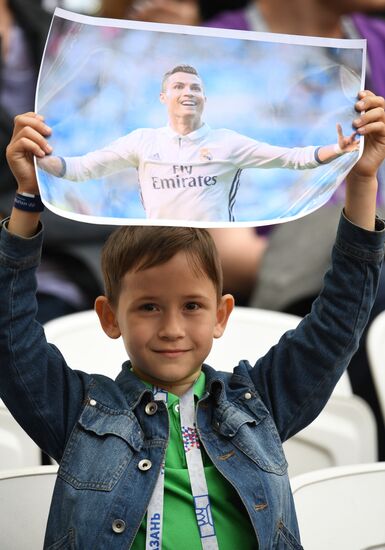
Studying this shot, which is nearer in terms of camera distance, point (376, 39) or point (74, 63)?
point (74, 63)

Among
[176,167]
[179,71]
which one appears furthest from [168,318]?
[179,71]

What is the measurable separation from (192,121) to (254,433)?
40cm

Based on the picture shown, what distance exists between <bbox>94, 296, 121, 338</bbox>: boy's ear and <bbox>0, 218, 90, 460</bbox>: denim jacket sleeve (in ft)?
0.34

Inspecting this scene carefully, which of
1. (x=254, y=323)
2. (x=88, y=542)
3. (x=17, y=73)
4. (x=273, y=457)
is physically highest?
(x=17, y=73)

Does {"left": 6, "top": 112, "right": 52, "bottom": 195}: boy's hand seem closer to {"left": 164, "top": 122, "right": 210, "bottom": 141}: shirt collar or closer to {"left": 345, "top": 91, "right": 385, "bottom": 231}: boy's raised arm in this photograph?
{"left": 164, "top": 122, "right": 210, "bottom": 141}: shirt collar

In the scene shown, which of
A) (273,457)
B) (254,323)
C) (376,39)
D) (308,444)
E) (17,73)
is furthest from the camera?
(376,39)

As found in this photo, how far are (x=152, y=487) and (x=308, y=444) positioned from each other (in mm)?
926

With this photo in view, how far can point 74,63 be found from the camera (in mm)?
1306

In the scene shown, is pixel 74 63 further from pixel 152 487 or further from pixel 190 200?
pixel 152 487

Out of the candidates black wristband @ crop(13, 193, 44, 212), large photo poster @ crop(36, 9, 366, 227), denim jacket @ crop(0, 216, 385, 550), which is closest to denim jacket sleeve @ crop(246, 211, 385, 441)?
denim jacket @ crop(0, 216, 385, 550)

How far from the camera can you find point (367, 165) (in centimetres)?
138

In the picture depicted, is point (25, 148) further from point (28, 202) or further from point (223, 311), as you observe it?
point (223, 311)

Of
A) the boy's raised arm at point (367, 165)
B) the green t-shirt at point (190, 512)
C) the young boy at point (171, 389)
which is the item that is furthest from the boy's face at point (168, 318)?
the boy's raised arm at point (367, 165)

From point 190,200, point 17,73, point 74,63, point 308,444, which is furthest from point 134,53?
point 17,73
